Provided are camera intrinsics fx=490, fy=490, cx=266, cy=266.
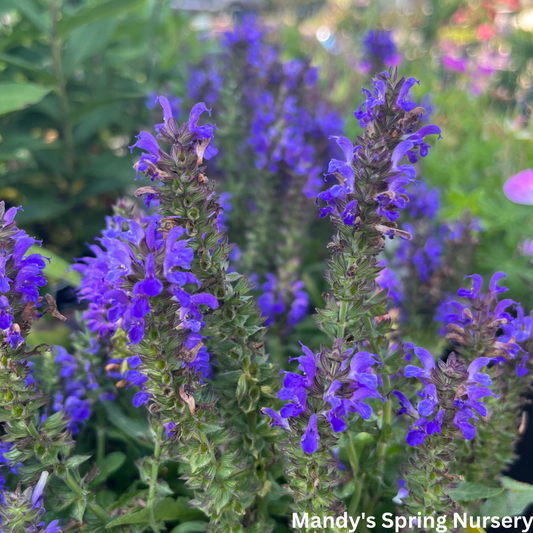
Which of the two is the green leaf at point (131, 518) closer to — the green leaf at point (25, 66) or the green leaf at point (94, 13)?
the green leaf at point (25, 66)

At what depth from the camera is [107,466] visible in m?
0.86

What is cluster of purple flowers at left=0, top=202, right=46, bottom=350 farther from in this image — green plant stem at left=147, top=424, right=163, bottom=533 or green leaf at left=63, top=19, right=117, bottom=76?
green leaf at left=63, top=19, right=117, bottom=76

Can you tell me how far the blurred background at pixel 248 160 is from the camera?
1.37 metres

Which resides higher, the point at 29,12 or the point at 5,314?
the point at 29,12

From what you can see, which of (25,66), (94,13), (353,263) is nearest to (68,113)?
(25,66)

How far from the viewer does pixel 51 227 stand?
185cm

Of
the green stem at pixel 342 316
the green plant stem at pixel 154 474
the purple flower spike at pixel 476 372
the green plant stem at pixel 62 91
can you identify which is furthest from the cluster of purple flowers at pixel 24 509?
the green plant stem at pixel 62 91

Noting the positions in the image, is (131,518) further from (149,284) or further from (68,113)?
(68,113)

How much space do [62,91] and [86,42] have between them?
19 centimetres

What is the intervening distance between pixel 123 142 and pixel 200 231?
5.83ft

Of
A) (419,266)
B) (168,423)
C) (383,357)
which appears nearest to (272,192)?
(419,266)

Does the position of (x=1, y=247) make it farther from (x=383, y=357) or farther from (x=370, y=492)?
(x=370, y=492)

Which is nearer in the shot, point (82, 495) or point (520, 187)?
point (82, 495)

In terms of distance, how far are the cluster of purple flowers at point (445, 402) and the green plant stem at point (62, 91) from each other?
1.47 meters
